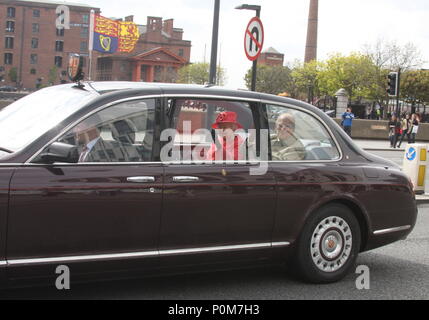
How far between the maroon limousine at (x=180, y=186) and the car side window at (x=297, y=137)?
10 mm

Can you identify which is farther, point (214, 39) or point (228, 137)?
point (214, 39)

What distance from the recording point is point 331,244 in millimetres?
5824

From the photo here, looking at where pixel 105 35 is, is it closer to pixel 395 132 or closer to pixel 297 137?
pixel 395 132

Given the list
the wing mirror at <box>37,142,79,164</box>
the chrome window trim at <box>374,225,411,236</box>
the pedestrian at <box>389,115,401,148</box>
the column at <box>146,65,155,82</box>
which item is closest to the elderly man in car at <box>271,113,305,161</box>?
the chrome window trim at <box>374,225,411,236</box>

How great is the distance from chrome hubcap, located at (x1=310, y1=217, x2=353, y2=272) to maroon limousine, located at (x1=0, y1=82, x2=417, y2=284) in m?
0.01

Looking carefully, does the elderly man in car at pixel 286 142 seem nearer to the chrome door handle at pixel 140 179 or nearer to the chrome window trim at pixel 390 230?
the chrome window trim at pixel 390 230

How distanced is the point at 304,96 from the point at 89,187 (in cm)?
10175

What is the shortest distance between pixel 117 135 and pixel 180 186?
60cm

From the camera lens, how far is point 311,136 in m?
5.98

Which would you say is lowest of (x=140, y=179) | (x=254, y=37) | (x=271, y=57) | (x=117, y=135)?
(x=140, y=179)

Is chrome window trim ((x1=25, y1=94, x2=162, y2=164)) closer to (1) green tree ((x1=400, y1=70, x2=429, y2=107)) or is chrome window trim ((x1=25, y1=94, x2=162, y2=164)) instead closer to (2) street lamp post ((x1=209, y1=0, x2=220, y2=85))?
(2) street lamp post ((x1=209, y1=0, x2=220, y2=85))

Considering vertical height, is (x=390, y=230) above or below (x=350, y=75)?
below

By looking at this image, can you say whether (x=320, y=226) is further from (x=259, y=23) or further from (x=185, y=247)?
(x=259, y=23)

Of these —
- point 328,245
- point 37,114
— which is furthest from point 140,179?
point 328,245
